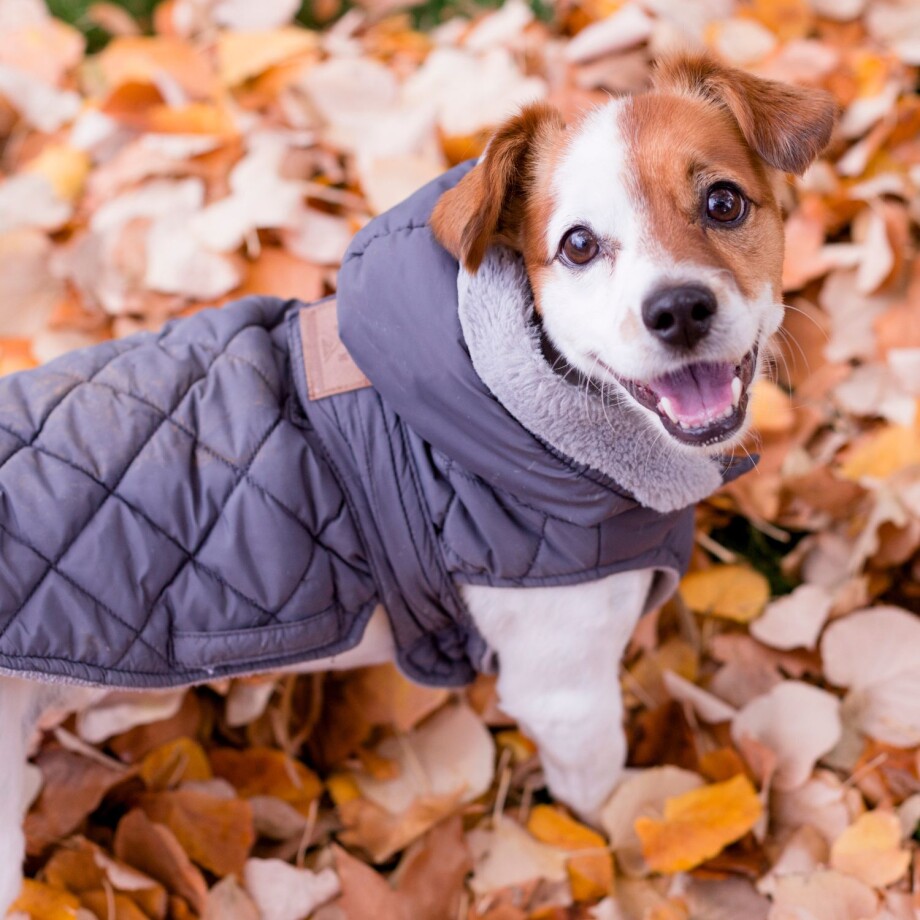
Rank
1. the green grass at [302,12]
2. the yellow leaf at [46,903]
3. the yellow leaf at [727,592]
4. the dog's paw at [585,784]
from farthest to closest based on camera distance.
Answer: the green grass at [302,12] < the yellow leaf at [727,592] < the dog's paw at [585,784] < the yellow leaf at [46,903]

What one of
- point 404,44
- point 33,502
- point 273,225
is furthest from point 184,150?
point 33,502

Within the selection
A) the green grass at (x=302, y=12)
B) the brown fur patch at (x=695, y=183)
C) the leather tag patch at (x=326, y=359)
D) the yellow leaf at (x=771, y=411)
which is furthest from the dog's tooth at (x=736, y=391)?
the green grass at (x=302, y=12)

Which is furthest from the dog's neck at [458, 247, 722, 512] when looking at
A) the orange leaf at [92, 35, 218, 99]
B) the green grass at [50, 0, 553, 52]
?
the green grass at [50, 0, 553, 52]

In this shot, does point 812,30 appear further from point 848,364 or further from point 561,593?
point 561,593

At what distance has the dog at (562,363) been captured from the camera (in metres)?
1.33

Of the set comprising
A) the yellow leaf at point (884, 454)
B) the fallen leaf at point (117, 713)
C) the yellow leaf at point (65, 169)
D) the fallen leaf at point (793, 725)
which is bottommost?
the fallen leaf at point (793, 725)

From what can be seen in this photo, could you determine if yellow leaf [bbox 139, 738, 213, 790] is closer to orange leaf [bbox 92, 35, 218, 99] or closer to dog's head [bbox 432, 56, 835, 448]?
dog's head [bbox 432, 56, 835, 448]

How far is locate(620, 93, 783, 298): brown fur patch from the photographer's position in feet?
4.41

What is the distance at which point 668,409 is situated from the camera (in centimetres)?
136

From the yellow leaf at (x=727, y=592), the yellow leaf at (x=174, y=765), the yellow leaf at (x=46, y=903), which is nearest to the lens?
the yellow leaf at (x=46, y=903)

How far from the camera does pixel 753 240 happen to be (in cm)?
141

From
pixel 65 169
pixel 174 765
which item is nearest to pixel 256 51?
pixel 65 169

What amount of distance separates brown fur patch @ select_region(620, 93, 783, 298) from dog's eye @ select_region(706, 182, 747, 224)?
0.04 ft

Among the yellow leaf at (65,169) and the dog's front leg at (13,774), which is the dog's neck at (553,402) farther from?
the yellow leaf at (65,169)
